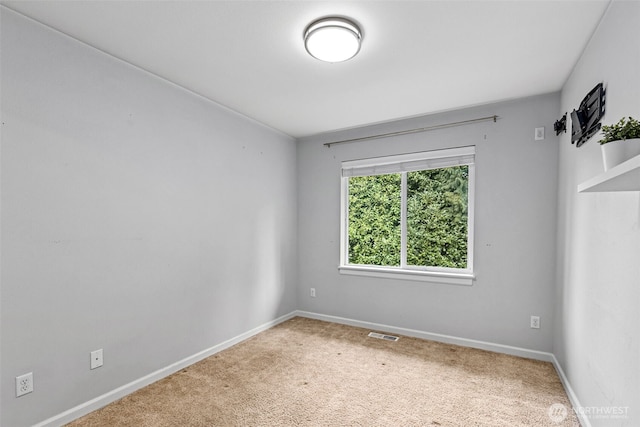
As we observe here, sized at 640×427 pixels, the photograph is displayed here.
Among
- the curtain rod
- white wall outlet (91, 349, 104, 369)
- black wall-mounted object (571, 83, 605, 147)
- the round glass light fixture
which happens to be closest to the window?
the curtain rod

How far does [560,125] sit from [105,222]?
365cm

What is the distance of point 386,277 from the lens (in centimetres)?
372

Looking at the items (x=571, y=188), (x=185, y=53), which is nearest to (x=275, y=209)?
(x=185, y=53)

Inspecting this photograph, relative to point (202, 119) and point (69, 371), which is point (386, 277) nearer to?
point (202, 119)

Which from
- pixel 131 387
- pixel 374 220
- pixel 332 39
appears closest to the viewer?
pixel 332 39

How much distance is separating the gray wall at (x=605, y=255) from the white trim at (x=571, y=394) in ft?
0.21

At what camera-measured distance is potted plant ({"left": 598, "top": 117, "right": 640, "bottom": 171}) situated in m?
1.18

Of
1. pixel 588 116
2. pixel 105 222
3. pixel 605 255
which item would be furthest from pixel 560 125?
pixel 105 222

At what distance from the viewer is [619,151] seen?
3.99ft

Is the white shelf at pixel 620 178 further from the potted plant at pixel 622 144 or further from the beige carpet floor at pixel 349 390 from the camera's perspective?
the beige carpet floor at pixel 349 390

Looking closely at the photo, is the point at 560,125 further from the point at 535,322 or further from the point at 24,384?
the point at 24,384

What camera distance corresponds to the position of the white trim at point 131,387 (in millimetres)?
1973

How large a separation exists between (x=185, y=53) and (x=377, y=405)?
110 inches

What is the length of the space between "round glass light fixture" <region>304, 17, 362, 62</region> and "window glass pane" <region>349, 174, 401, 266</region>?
6.48ft
